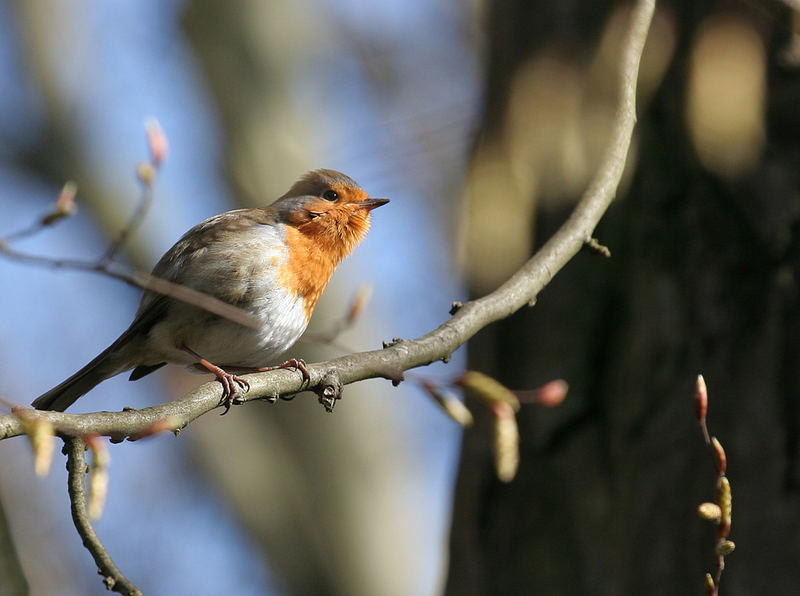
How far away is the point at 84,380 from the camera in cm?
412

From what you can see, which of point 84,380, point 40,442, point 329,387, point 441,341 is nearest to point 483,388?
point 441,341

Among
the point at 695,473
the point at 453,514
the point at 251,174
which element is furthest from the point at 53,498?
the point at 695,473

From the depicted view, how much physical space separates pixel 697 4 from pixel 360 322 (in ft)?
17.8

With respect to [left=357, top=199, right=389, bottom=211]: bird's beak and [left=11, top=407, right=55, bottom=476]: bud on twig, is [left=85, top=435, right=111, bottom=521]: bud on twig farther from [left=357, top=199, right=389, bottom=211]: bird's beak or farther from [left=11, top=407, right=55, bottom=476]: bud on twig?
[left=357, top=199, right=389, bottom=211]: bird's beak

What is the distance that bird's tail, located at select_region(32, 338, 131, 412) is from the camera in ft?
12.9

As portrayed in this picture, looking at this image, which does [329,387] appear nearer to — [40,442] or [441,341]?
[441,341]

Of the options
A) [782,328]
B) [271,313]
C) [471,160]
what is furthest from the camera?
[471,160]

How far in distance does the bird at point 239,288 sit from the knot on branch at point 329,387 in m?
1.25

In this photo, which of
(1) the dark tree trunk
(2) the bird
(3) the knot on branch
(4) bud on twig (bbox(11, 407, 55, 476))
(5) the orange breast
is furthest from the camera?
(5) the orange breast

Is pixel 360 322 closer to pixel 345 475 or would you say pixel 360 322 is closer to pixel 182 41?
pixel 345 475

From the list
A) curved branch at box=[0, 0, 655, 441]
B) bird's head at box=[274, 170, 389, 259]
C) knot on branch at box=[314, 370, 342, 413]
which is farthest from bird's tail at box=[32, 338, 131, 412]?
knot on branch at box=[314, 370, 342, 413]

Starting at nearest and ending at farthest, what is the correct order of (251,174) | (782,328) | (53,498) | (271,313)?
(782,328) < (271,313) < (251,174) < (53,498)

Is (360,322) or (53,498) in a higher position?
(360,322)

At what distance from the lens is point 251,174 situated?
8.99m
